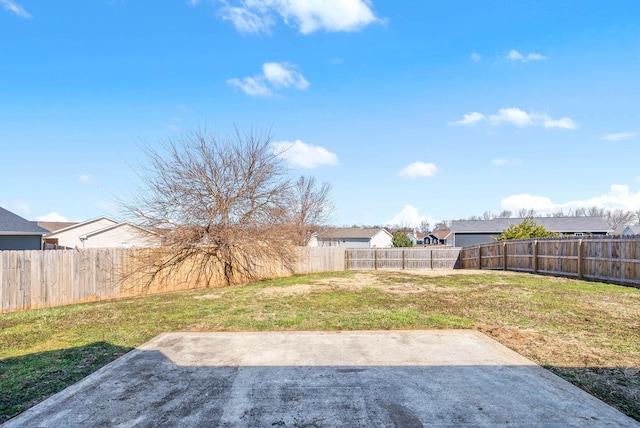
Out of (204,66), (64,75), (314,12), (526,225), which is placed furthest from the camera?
(526,225)

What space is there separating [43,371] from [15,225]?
1532 cm

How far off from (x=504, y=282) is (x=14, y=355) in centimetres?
1154

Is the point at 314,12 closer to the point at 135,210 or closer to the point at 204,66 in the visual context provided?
the point at 204,66

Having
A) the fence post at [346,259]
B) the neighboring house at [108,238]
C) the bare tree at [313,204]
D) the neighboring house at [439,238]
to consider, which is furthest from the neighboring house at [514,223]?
the neighboring house at [108,238]

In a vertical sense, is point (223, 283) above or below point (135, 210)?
below

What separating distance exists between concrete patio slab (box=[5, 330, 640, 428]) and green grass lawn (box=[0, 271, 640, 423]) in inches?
12.8

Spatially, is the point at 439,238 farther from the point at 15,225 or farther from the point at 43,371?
the point at 43,371

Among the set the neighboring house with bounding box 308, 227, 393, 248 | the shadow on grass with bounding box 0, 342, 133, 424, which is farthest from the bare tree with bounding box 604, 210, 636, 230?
the shadow on grass with bounding box 0, 342, 133, 424

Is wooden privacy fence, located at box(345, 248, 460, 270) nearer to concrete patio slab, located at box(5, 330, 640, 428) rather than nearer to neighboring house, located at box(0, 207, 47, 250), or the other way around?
concrete patio slab, located at box(5, 330, 640, 428)

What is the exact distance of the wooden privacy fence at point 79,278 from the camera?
26.2 ft

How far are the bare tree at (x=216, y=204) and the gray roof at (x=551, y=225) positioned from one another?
27844 millimetres

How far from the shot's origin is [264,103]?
14.6 m

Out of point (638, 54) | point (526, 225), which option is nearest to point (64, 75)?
point (638, 54)

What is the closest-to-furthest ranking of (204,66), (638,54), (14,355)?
(14,355)
(638,54)
(204,66)
